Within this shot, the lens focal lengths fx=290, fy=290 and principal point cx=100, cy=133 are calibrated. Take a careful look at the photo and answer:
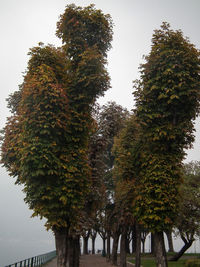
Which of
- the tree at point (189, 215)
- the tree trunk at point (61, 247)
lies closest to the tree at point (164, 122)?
the tree trunk at point (61, 247)

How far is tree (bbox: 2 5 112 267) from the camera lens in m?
16.0

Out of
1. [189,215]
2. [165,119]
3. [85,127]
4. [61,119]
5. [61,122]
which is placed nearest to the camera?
[61,122]

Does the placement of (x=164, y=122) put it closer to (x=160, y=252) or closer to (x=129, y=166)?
(x=129, y=166)

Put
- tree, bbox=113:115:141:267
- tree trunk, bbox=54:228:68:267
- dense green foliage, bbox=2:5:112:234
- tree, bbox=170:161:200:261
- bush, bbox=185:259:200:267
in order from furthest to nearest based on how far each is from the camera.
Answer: tree, bbox=170:161:200:261 < bush, bbox=185:259:200:267 < tree, bbox=113:115:141:267 < tree trunk, bbox=54:228:68:267 < dense green foliage, bbox=2:5:112:234

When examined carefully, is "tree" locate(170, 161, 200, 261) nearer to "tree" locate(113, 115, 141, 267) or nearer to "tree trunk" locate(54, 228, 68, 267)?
"tree" locate(113, 115, 141, 267)

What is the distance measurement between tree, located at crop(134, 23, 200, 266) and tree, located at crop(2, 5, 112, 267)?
3364 mm

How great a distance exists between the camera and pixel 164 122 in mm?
18672

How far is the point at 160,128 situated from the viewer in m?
18.3

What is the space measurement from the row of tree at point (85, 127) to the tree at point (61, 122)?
6cm

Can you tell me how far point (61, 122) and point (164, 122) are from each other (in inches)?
263

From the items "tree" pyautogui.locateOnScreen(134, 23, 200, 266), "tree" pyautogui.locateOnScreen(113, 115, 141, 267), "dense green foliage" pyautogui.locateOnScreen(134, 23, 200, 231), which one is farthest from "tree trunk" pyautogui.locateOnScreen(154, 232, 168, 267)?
"tree" pyautogui.locateOnScreen(113, 115, 141, 267)

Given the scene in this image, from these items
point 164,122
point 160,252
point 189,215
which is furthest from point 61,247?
point 189,215

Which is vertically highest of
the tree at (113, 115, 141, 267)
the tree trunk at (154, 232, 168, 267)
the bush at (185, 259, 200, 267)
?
the tree at (113, 115, 141, 267)

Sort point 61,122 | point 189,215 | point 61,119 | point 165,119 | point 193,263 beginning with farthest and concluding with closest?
point 189,215 < point 193,263 < point 165,119 < point 61,119 < point 61,122
